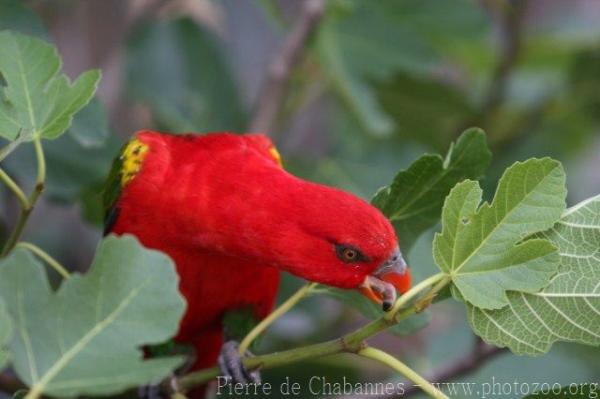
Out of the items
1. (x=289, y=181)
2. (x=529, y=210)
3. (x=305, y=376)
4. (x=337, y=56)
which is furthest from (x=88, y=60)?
(x=529, y=210)

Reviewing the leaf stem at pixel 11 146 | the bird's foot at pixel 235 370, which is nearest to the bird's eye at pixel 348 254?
the bird's foot at pixel 235 370

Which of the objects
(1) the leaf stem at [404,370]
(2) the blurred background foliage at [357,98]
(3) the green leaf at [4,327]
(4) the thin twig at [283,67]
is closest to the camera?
(3) the green leaf at [4,327]

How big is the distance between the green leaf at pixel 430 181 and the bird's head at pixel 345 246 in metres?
0.07

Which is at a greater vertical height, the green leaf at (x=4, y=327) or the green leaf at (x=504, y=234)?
the green leaf at (x=504, y=234)

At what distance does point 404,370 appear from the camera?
0.92m

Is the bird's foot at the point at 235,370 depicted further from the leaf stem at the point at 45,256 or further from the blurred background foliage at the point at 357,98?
the blurred background foliage at the point at 357,98

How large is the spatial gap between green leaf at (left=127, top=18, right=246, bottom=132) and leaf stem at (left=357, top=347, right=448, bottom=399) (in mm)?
1191

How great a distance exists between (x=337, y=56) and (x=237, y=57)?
984 millimetres

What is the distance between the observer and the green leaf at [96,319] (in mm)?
767

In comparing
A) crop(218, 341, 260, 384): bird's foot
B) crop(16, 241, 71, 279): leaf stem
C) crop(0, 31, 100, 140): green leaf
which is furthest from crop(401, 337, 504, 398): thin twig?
crop(0, 31, 100, 140): green leaf

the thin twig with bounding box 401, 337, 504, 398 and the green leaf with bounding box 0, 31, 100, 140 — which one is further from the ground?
the green leaf with bounding box 0, 31, 100, 140

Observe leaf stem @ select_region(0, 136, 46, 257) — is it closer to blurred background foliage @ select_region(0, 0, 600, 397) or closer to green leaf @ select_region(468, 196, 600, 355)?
green leaf @ select_region(468, 196, 600, 355)

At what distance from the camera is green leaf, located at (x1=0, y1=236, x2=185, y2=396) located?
0.77m

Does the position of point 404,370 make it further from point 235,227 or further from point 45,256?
point 45,256
